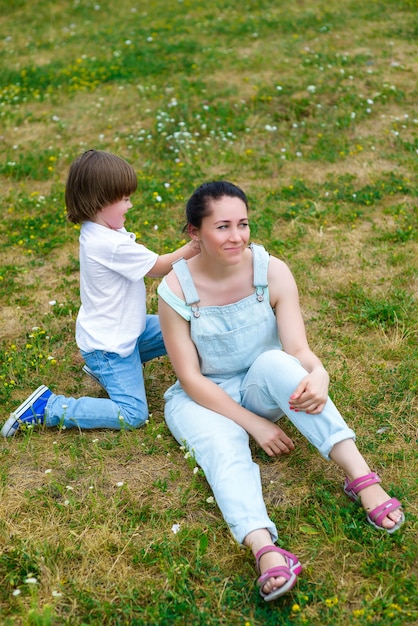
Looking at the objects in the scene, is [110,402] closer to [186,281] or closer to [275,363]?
[186,281]

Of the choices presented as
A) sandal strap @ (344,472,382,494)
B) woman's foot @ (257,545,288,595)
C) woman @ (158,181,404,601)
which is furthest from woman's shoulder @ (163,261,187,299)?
woman's foot @ (257,545,288,595)

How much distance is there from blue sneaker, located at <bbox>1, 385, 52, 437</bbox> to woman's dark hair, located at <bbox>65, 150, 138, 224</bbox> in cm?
112

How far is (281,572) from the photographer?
2.97m

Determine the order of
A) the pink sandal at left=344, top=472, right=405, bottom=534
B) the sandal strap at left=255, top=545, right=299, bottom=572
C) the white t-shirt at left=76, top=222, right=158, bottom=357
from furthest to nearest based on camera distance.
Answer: the white t-shirt at left=76, top=222, right=158, bottom=357
the pink sandal at left=344, top=472, right=405, bottom=534
the sandal strap at left=255, top=545, right=299, bottom=572

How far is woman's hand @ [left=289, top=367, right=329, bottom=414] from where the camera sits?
3377mm

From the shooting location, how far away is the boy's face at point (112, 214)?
427 cm

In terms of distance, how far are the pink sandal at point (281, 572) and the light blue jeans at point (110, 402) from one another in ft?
4.40

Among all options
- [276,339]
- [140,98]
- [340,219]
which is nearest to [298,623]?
[276,339]

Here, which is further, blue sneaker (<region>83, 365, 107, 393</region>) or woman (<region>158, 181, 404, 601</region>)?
blue sneaker (<region>83, 365, 107, 393</region>)

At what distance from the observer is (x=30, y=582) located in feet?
10.1

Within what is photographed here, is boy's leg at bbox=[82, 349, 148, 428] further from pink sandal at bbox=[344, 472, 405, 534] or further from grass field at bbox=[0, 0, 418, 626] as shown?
pink sandal at bbox=[344, 472, 405, 534]

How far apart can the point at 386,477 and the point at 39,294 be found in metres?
3.21

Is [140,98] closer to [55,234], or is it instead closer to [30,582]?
[55,234]

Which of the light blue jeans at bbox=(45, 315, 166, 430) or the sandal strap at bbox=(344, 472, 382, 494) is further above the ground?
the sandal strap at bbox=(344, 472, 382, 494)
